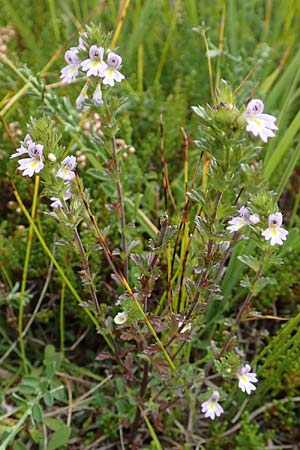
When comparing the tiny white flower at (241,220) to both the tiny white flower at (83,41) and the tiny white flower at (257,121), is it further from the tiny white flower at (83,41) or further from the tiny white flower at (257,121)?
the tiny white flower at (83,41)

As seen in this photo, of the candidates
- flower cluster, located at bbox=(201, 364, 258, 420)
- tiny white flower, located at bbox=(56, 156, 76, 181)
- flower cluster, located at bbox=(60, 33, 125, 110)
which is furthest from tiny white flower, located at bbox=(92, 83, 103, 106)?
flower cluster, located at bbox=(201, 364, 258, 420)

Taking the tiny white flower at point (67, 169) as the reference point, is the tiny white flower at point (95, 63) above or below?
above

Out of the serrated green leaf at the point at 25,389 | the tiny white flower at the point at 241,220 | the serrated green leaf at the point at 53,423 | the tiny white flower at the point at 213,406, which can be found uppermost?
the tiny white flower at the point at 241,220

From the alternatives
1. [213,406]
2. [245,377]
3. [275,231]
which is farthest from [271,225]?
[213,406]

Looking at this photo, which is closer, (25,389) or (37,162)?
(37,162)

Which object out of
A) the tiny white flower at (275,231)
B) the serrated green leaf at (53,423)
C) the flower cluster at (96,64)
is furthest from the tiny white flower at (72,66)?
the serrated green leaf at (53,423)

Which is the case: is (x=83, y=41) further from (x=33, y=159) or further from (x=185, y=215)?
(x=185, y=215)
